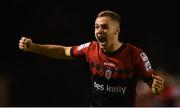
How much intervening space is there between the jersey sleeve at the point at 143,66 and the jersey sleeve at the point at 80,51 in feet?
1.25

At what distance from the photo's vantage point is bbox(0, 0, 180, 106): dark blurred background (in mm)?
8016

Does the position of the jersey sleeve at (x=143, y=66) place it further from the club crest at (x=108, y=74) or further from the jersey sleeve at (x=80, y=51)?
the jersey sleeve at (x=80, y=51)

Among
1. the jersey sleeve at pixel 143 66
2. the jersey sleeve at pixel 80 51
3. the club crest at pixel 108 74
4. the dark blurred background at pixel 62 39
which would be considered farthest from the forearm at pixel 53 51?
the dark blurred background at pixel 62 39

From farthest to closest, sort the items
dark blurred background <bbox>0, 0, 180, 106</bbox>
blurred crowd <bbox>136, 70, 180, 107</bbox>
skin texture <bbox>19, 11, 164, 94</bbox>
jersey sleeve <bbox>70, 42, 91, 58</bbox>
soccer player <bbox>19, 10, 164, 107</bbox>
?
dark blurred background <bbox>0, 0, 180, 106</bbox>
blurred crowd <bbox>136, 70, 180, 107</bbox>
jersey sleeve <bbox>70, 42, 91, 58</bbox>
soccer player <bbox>19, 10, 164, 107</bbox>
skin texture <bbox>19, 11, 164, 94</bbox>

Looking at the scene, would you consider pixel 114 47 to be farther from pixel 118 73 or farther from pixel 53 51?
pixel 53 51

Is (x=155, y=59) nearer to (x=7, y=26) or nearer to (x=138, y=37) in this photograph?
(x=138, y=37)

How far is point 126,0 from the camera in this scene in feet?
26.0

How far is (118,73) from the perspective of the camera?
4.07 metres

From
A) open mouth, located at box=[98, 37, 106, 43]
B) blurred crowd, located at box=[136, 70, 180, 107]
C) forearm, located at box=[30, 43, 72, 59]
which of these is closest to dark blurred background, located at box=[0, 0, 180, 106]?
blurred crowd, located at box=[136, 70, 180, 107]

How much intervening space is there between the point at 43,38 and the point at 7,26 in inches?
20.0

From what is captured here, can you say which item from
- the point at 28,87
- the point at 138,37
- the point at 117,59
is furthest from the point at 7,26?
the point at 117,59

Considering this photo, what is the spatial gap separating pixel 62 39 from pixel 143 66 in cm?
429

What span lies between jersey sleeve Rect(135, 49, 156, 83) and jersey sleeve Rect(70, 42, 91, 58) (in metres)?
0.38

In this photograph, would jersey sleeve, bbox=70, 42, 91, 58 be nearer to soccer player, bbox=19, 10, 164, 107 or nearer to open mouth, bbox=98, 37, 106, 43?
soccer player, bbox=19, 10, 164, 107
